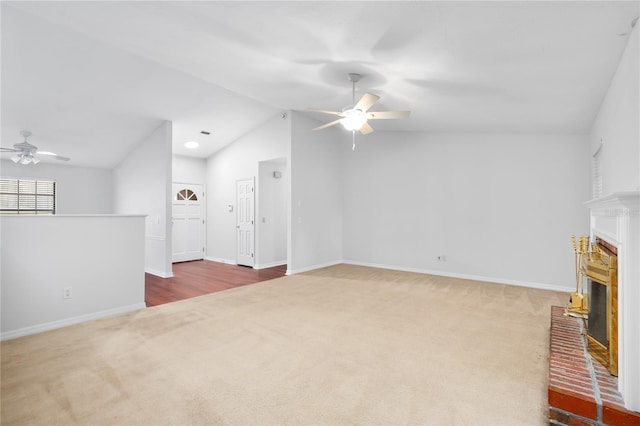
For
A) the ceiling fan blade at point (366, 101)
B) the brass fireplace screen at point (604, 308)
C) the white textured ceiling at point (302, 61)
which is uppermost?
the white textured ceiling at point (302, 61)

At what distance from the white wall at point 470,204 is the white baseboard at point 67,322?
463cm

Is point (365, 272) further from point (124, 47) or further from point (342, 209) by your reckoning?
point (124, 47)

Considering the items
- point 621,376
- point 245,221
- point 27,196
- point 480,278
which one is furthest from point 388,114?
point 27,196

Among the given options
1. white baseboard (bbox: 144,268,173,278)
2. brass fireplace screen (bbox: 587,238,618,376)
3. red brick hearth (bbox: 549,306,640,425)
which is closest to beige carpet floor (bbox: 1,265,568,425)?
→ red brick hearth (bbox: 549,306,640,425)

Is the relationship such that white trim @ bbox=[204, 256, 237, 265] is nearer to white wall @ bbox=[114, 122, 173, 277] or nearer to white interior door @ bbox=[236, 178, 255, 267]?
white interior door @ bbox=[236, 178, 255, 267]

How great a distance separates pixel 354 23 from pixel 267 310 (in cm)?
323

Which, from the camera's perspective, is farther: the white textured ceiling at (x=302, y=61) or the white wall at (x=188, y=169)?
the white wall at (x=188, y=169)

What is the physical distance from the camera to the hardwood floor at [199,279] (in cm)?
469

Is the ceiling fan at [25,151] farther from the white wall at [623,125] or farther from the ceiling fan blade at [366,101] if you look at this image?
the white wall at [623,125]

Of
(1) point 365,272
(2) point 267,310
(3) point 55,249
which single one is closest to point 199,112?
(3) point 55,249

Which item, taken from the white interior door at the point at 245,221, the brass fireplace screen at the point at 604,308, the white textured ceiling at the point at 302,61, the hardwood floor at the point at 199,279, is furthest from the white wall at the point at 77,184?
the brass fireplace screen at the point at 604,308

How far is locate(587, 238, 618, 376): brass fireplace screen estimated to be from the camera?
1939mm

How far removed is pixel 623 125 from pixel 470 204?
3.24 meters

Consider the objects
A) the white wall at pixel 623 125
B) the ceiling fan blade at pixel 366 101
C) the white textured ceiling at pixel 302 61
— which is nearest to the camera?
the white wall at pixel 623 125
